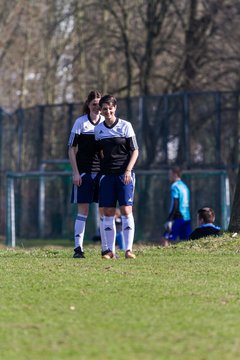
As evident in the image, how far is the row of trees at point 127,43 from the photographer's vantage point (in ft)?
109

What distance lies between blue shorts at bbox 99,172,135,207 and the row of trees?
19.4 m

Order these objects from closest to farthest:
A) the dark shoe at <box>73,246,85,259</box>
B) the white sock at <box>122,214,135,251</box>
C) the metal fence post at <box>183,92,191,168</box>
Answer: the white sock at <box>122,214,135,251</box>, the dark shoe at <box>73,246,85,259</box>, the metal fence post at <box>183,92,191,168</box>

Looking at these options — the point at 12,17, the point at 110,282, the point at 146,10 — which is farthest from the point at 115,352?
the point at 12,17

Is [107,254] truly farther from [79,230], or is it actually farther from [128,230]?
[79,230]

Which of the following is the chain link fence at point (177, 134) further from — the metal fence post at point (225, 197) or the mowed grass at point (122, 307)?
the mowed grass at point (122, 307)

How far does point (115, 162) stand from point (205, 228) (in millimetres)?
3144

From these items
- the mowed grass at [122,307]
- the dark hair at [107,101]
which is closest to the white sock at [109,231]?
the mowed grass at [122,307]

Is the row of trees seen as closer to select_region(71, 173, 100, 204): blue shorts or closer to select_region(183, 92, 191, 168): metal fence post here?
select_region(183, 92, 191, 168): metal fence post

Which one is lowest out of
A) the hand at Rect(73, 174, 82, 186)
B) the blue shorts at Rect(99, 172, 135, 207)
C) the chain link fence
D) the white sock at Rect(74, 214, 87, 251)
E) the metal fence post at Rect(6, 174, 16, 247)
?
the metal fence post at Rect(6, 174, 16, 247)

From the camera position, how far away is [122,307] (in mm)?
9234

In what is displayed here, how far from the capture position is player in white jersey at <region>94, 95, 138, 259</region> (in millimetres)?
13109

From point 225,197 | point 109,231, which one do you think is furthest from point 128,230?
point 225,197

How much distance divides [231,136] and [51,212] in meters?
6.14

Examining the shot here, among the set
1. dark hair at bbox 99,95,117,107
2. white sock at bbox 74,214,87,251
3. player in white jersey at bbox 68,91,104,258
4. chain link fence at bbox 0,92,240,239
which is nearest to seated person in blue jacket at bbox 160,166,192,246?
chain link fence at bbox 0,92,240,239
